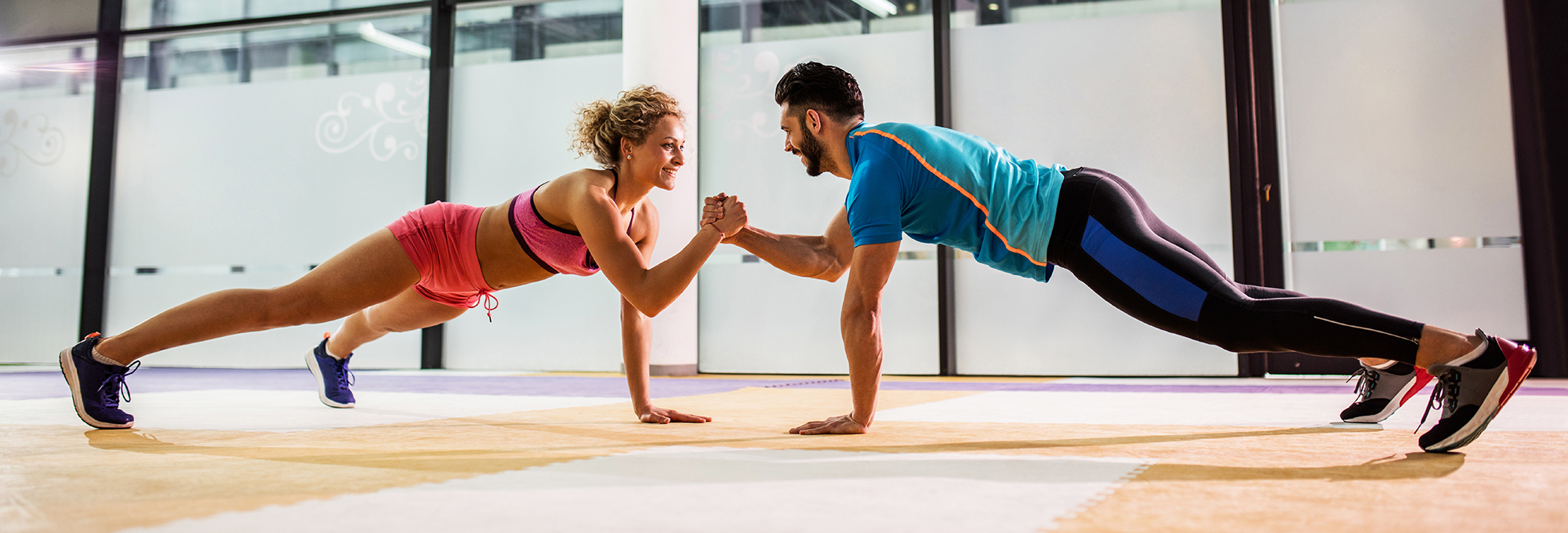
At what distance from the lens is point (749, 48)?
582 cm

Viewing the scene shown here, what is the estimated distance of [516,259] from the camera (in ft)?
8.15

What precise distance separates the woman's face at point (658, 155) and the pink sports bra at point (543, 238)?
0.24 m

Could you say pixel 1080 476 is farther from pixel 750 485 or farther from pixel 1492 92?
pixel 1492 92

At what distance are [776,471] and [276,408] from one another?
225 cm

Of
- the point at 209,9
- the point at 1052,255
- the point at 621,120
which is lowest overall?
the point at 1052,255

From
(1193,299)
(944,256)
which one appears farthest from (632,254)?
(944,256)

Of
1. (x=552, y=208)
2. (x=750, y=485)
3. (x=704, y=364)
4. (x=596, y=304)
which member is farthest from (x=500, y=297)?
(x=750, y=485)

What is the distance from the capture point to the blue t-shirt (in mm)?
2016

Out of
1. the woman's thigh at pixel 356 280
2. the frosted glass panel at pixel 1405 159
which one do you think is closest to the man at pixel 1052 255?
the woman's thigh at pixel 356 280

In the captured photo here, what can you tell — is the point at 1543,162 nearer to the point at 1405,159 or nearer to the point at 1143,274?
the point at 1405,159

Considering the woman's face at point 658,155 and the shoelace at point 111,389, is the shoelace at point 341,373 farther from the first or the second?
the woman's face at point 658,155

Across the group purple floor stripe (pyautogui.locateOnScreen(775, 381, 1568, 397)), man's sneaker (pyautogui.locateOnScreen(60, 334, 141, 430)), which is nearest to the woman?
man's sneaker (pyautogui.locateOnScreen(60, 334, 141, 430))

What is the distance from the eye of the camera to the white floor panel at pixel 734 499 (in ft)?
3.71

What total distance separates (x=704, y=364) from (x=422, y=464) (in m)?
4.13
